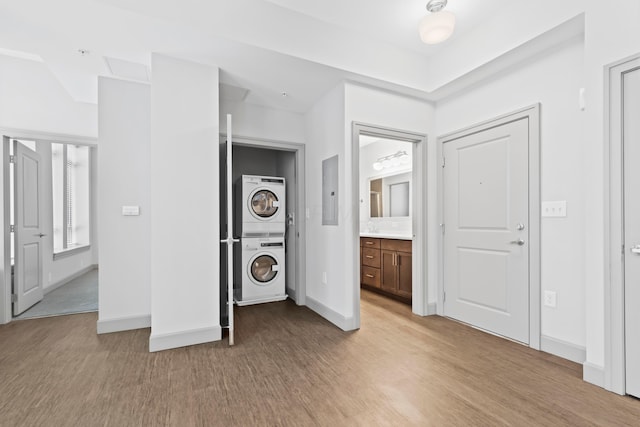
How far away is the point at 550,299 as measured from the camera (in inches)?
97.3

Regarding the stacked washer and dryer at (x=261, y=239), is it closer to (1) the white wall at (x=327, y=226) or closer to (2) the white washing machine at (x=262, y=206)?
(2) the white washing machine at (x=262, y=206)

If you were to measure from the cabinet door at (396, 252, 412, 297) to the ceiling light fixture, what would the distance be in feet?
5.31

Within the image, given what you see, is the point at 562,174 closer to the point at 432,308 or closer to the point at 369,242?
the point at 432,308

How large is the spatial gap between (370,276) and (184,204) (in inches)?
116

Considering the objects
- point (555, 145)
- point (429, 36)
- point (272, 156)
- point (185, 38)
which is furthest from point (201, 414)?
point (272, 156)

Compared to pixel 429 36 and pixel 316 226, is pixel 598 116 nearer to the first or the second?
pixel 429 36

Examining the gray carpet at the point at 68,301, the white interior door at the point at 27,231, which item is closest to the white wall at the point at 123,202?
the gray carpet at the point at 68,301

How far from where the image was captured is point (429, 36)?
2318mm

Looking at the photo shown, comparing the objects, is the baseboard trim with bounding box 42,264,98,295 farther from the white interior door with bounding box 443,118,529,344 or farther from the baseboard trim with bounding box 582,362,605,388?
the baseboard trim with bounding box 582,362,605,388

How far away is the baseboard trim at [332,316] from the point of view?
3016mm

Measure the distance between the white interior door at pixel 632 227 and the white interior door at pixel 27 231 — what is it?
5396 mm

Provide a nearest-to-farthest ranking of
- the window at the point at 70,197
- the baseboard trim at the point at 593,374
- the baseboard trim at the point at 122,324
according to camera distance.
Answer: the baseboard trim at the point at 593,374 → the baseboard trim at the point at 122,324 → the window at the point at 70,197

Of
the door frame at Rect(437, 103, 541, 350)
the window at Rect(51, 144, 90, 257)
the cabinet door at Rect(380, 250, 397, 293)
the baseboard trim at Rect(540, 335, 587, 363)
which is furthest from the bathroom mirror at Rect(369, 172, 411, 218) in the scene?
the window at Rect(51, 144, 90, 257)

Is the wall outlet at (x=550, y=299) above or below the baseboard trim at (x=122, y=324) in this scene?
above
